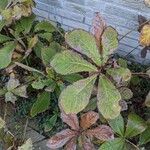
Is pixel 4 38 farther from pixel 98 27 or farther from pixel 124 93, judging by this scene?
pixel 124 93

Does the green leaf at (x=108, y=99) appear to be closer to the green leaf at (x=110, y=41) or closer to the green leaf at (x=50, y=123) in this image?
the green leaf at (x=110, y=41)

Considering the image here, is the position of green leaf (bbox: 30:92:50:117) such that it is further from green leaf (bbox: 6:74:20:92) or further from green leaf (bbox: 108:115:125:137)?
green leaf (bbox: 108:115:125:137)

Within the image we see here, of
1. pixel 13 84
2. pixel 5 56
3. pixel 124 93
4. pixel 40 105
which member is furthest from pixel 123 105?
pixel 5 56

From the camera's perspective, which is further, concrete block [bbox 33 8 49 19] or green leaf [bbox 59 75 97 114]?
concrete block [bbox 33 8 49 19]

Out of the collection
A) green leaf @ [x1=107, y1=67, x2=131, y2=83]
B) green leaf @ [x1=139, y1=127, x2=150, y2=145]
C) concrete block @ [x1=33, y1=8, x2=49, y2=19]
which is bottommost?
green leaf @ [x1=139, y1=127, x2=150, y2=145]

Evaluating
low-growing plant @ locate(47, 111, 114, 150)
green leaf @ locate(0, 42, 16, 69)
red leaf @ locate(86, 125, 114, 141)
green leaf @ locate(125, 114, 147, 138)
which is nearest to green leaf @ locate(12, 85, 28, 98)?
green leaf @ locate(0, 42, 16, 69)

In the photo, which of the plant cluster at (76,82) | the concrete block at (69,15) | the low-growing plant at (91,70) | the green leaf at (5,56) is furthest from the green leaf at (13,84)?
the concrete block at (69,15)
